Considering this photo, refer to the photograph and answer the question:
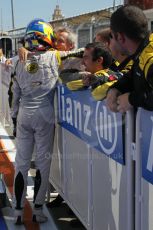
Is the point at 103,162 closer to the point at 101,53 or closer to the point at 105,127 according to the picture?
the point at 105,127

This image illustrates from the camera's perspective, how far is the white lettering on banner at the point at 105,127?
2.98 metres

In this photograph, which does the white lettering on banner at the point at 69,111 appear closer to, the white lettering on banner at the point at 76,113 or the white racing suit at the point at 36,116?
the white lettering on banner at the point at 76,113

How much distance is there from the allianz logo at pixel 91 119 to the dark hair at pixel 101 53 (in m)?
0.41

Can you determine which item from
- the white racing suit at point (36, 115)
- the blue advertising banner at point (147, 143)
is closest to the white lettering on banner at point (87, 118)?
the white racing suit at point (36, 115)

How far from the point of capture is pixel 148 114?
244cm

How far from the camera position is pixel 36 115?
14.2ft

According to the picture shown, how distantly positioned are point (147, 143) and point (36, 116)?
2.02 m

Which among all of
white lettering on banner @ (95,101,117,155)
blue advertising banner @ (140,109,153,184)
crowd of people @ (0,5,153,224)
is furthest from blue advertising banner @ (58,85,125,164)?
blue advertising banner @ (140,109,153,184)

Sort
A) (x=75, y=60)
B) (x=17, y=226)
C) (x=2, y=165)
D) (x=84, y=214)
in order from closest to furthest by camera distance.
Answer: (x=84, y=214) → (x=17, y=226) → (x=75, y=60) → (x=2, y=165)

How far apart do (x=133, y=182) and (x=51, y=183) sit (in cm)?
241

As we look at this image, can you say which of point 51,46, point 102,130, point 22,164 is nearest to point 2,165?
point 22,164

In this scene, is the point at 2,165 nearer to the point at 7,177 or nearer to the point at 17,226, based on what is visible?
the point at 7,177

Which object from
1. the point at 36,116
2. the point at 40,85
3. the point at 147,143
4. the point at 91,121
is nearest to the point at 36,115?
the point at 36,116

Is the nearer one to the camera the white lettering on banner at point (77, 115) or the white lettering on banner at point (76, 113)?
the white lettering on banner at point (76, 113)
